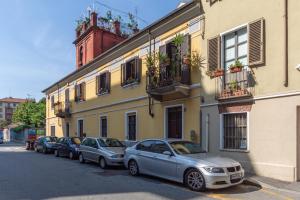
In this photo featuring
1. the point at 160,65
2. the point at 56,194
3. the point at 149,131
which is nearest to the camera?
the point at 56,194

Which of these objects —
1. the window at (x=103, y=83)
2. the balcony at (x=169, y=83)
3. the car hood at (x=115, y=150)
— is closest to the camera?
the car hood at (x=115, y=150)

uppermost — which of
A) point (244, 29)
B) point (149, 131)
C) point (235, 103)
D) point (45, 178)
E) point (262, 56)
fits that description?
point (244, 29)

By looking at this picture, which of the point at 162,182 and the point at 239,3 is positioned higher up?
the point at 239,3

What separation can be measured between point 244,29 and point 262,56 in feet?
5.17

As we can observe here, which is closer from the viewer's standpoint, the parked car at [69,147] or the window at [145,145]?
the window at [145,145]

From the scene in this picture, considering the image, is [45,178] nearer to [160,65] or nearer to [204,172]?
[204,172]

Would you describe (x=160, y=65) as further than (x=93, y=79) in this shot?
No

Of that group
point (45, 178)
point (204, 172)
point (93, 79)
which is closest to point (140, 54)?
point (93, 79)

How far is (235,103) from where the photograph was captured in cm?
1425

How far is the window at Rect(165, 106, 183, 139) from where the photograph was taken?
1793 cm

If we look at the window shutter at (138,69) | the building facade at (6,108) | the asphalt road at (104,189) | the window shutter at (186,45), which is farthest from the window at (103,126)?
the building facade at (6,108)

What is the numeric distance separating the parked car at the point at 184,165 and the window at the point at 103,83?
11895 millimetres

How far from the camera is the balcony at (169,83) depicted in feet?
55.3

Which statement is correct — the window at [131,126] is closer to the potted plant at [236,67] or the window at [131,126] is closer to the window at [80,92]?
the window at [80,92]
